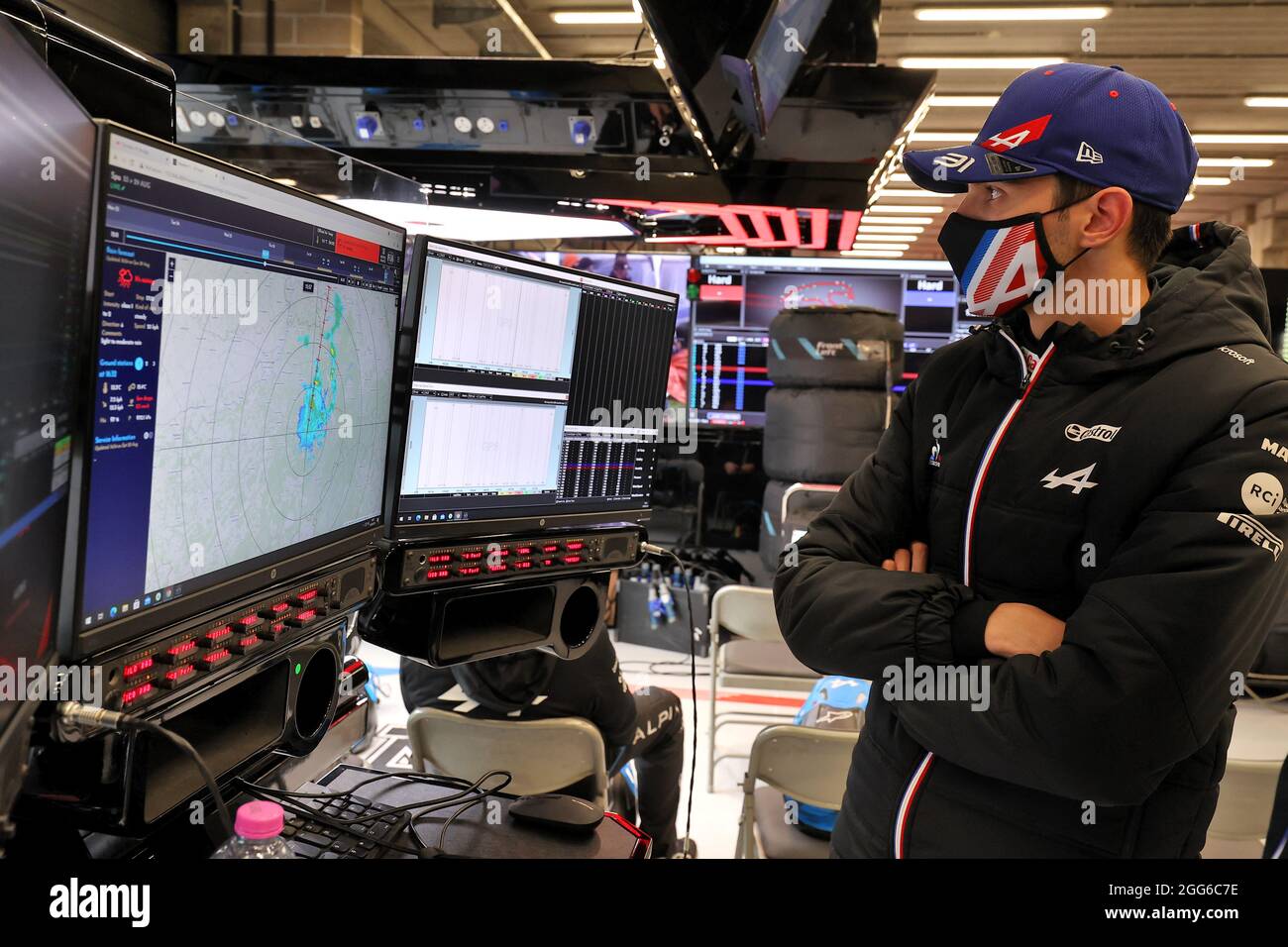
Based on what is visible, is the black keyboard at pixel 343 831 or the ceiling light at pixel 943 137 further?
the ceiling light at pixel 943 137

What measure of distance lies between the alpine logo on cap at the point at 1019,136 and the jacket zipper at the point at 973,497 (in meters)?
0.26

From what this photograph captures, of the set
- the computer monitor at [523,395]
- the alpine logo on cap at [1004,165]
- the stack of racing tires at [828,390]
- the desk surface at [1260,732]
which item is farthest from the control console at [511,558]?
the desk surface at [1260,732]

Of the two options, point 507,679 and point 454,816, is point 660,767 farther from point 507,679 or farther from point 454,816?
point 454,816

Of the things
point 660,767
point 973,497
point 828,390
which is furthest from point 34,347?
point 828,390

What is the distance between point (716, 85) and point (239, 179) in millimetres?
1820

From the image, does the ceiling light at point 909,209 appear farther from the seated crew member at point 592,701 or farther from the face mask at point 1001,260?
the face mask at point 1001,260

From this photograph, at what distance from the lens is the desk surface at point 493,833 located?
41.9 inches

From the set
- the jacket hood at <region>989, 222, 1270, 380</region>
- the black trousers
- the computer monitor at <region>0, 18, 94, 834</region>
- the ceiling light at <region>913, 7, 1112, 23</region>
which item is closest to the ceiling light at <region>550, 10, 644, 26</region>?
the ceiling light at <region>913, 7, 1112, 23</region>

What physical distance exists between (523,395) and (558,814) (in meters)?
0.66

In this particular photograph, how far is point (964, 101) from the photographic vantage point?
308 inches

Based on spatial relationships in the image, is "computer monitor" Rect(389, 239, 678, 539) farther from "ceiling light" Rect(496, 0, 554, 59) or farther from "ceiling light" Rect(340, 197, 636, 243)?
"ceiling light" Rect(496, 0, 554, 59)

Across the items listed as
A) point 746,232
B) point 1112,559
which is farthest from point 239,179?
point 746,232

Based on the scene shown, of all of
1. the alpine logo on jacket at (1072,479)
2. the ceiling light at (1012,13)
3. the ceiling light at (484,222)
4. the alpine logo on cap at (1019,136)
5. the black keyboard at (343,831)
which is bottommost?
the black keyboard at (343,831)

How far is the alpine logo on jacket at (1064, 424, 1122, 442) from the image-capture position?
1119 mm
